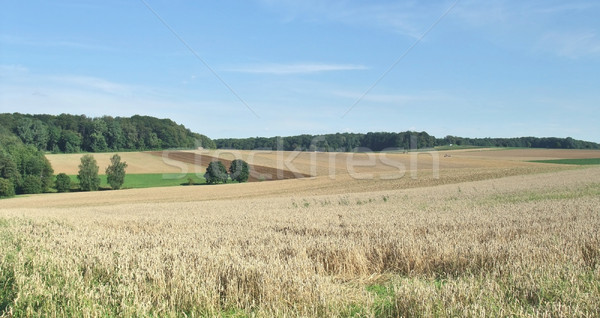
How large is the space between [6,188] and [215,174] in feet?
85.9

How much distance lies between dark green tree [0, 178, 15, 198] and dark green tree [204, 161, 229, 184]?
24.5m

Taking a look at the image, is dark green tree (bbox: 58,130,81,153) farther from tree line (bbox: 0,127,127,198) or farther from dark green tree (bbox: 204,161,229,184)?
dark green tree (bbox: 204,161,229,184)

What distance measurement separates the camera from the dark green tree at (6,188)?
53.8m

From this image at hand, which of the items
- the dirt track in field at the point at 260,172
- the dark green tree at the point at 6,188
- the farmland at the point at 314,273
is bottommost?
the dark green tree at the point at 6,188

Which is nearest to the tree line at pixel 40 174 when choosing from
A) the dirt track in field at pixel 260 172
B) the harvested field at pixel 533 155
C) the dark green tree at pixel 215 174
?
the dark green tree at pixel 215 174

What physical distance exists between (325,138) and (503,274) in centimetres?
11038

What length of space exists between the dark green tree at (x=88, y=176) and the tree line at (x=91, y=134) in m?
32.1

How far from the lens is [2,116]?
101 m

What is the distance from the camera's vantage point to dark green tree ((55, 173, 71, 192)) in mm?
59375

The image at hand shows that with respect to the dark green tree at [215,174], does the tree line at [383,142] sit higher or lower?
higher

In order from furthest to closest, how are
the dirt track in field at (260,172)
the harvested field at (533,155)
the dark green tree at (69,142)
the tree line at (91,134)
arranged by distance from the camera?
the dark green tree at (69,142)
the tree line at (91,134)
the harvested field at (533,155)
the dirt track in field at (260,172)

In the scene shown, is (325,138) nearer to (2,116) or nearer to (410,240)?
(2,116)

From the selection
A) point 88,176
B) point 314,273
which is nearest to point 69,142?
point 88,176

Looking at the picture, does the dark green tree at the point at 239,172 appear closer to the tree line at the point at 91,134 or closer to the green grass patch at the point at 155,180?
the green grass patch at the point at 155,180
